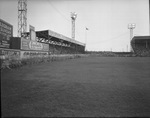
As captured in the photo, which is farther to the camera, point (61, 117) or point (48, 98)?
point (48, 98)

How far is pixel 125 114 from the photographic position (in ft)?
6.64

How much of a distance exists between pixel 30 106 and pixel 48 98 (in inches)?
19.9

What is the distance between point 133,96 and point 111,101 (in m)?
0.76

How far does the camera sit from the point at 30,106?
7.52 feet

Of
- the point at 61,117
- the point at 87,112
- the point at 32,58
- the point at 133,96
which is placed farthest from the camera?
the point at 32,58

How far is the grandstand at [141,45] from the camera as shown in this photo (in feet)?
109

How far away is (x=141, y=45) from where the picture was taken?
39.6 meters

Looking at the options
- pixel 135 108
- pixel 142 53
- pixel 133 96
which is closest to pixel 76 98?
pixel 135 108

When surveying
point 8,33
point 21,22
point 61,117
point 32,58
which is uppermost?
point 21,22

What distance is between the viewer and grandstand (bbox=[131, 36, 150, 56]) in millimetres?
33344

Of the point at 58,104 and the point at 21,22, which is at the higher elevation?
the point at 21,22

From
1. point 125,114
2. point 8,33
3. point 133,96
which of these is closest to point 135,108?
point 125,114

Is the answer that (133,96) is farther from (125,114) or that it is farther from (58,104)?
(58,104)

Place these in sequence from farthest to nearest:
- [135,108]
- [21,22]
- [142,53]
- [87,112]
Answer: [142,53] → [21,22] → [135,108] → [87,112]
